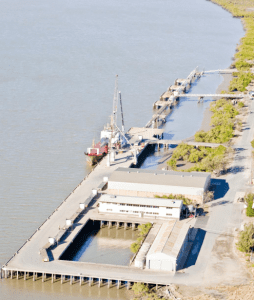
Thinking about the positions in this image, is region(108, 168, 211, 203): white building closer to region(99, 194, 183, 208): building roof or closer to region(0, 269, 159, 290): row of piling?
region(99, 194, 183, 208): building roof

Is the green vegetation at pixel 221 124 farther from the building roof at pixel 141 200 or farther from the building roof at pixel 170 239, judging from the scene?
the building roof at pixel 170 239

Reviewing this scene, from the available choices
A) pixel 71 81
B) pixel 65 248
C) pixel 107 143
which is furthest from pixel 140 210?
pixel 71 81

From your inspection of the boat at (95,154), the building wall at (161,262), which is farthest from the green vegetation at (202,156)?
the building wall at (161,262)

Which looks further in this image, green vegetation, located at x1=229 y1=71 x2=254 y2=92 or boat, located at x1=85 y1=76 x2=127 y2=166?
green vegetation, located at x1=229 y1=71 x2=254 y2=92

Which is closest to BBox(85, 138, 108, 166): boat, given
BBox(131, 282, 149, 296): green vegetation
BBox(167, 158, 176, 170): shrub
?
BBox(167, 158, 176, 170): shrub

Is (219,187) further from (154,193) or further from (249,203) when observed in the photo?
(154,193)

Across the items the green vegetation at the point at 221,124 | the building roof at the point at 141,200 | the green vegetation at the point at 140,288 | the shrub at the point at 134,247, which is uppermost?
the green vegetation at the point at 221,124

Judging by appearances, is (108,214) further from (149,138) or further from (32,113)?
(32,113)
